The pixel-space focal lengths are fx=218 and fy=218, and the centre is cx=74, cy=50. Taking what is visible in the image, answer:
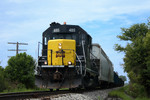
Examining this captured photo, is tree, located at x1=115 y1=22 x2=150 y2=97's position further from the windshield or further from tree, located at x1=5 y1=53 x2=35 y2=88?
tree, located at x1=5 y1=53 x2=35 y2=88

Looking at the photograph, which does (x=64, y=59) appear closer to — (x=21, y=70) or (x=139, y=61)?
(x=139, y=61)

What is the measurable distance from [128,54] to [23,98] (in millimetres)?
7697

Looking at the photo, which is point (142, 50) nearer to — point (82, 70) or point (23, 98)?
point (82, 70)

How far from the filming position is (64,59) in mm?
11508

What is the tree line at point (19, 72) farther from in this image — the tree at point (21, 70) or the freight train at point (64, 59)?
the freight train at point (64, 59)

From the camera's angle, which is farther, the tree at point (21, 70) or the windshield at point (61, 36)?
the tree at point (21, 70)

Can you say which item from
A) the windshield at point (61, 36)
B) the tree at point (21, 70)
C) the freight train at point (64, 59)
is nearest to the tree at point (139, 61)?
the freight train at point (64, 59)

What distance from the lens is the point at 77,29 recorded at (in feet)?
40.7

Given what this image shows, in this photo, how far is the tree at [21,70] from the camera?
2164 cm

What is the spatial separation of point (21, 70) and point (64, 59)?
1161 cm

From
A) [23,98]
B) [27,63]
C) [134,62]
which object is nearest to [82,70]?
[134,62]

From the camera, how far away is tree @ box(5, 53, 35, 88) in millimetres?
21641

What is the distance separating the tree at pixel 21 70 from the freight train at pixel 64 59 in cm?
943

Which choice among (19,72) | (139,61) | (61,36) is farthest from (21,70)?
(139,61)
